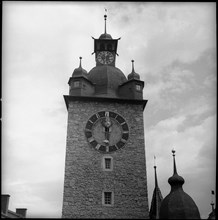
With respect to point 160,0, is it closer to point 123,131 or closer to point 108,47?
point 123,131

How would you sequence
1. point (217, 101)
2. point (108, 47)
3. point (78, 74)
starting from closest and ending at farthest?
1. point (217, 101)
2. point (78, 74)
3. point (108, 47)

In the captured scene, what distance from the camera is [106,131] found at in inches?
750

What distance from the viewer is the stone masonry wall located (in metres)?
17.1

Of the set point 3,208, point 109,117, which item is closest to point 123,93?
point 109,117

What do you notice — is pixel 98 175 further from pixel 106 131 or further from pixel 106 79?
pixel 106 79

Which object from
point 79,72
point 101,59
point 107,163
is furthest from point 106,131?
point 101,59

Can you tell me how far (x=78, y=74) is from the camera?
2077cm

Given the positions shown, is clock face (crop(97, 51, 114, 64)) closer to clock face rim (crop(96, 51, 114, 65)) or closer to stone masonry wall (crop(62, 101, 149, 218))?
clock face rim (crop(96, 51, 114, 65))

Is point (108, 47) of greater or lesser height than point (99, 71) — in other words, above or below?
above

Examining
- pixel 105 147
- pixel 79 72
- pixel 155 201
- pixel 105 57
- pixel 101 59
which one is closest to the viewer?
pixel 105 147

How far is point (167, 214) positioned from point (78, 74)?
31.7 ft

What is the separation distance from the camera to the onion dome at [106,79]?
821 inches

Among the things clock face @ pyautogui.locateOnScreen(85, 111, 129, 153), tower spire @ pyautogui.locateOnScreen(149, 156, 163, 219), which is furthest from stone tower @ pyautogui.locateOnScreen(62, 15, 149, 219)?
tower spire @ pyautogui.locateOnScreen(149, 156, 163, 219)

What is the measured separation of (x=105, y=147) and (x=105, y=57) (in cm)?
720
